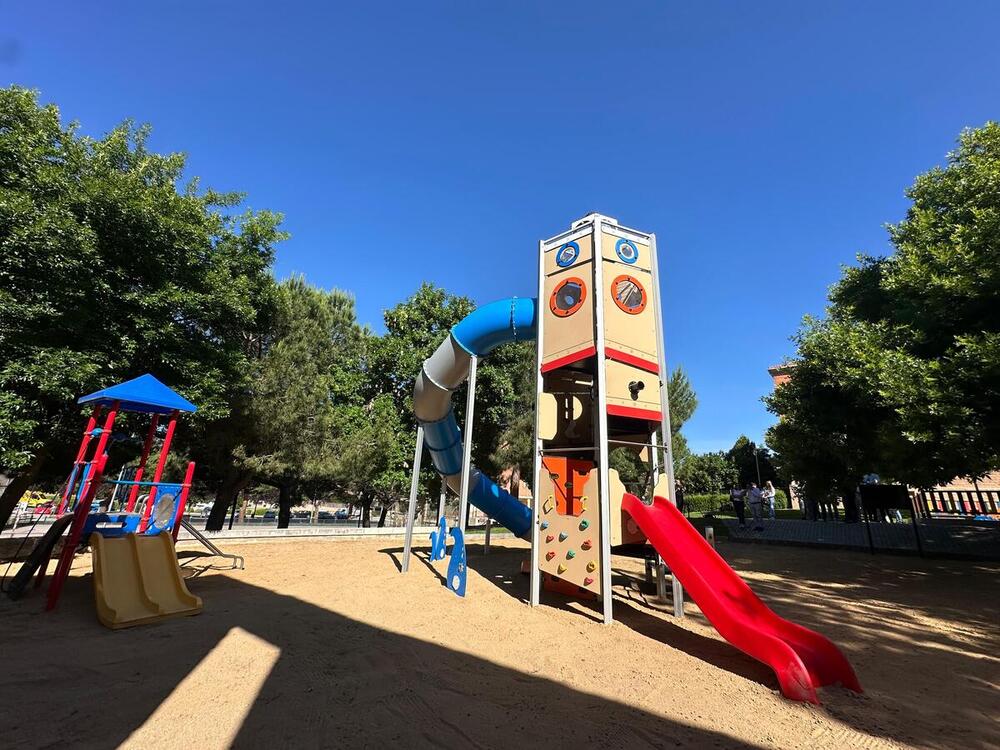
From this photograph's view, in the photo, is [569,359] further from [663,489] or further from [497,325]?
[663,489]

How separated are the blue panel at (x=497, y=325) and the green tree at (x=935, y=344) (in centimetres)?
709

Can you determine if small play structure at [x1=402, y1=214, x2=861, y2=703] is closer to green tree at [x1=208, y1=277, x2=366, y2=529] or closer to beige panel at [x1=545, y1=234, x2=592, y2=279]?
beige panel at [x1=545, y1=234, x2=592, y2=279]

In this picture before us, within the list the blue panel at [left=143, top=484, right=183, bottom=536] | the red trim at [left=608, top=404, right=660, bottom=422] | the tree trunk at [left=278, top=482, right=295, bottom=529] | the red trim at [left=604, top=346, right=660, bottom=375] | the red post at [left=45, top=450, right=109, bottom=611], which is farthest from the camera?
the tree trunk at [left=278, top=482, right=295, bottom=529]

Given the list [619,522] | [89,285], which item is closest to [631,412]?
[619,522]

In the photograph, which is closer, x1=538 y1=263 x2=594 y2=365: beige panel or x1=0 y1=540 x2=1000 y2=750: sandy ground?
x1=0 y1=540 x2=1000 y2=750: sandy ground

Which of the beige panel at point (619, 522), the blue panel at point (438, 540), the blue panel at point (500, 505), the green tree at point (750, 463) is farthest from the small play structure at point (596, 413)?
the green tree at point (750, 463)

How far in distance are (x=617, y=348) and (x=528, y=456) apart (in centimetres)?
1509

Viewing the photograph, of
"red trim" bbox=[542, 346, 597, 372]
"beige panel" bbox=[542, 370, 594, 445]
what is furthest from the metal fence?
"red trim" bbox=[542, 346, 597, 372]

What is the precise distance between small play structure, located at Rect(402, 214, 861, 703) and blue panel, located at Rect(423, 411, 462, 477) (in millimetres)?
862

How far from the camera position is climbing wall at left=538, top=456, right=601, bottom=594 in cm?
600

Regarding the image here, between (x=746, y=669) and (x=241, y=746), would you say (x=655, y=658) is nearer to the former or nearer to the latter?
(x=746, y=669)

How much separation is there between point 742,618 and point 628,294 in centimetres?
466

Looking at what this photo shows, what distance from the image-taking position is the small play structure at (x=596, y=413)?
5273 mm

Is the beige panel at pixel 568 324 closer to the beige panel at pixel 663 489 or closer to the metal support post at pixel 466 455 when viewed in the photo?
the metal support post at pixel 466 455
